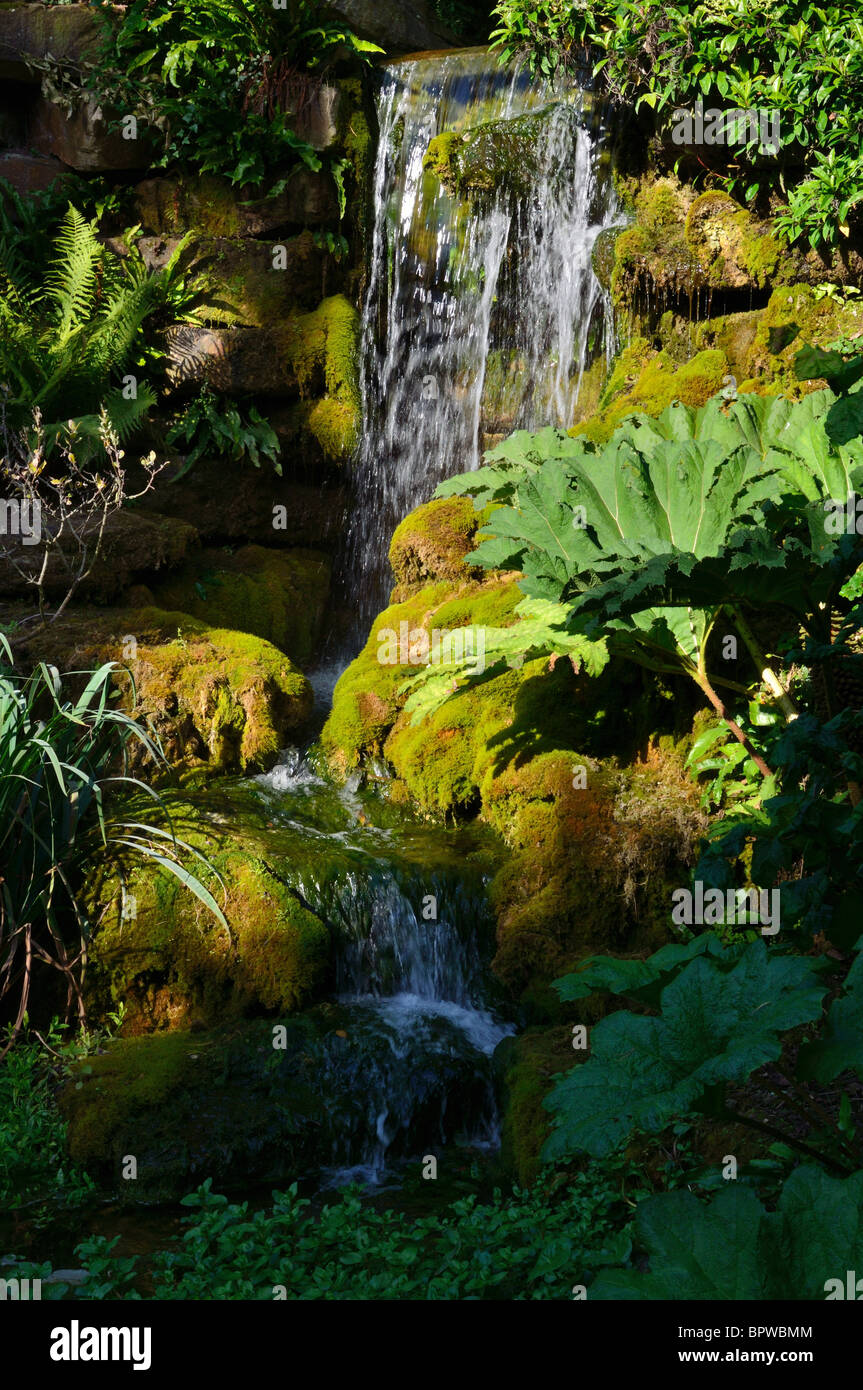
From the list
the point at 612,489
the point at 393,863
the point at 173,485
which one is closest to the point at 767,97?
the point at 612,489

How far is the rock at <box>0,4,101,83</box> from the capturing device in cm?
1091

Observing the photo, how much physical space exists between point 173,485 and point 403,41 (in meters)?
6.54

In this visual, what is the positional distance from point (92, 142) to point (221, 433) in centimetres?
347

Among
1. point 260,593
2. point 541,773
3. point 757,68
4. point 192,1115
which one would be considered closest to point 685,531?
point 541,773

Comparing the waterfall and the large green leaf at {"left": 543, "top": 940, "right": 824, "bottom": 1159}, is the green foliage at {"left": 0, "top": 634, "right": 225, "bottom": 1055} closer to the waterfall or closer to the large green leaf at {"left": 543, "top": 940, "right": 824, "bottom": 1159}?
the large green leaf at {"left": 543, "top": 940, "right": 824, "bottom": 1159}

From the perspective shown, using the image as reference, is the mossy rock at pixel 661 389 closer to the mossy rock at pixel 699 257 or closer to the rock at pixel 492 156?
the mossy rock at pixel 699 257

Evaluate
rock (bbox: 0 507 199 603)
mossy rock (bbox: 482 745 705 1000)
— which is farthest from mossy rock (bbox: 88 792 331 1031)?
rock (bbox: 0 507 199 603)

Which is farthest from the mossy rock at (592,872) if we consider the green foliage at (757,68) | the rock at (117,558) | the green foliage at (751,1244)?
the green foliage at (757,68)

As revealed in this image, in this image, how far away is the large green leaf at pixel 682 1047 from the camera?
75.7 inches

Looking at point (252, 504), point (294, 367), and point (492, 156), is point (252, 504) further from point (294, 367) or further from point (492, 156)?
point (492, 156)

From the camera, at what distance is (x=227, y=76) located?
34.3 feet

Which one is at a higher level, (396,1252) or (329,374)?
(329,374)

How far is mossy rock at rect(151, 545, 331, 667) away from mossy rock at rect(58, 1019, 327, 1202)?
13.8ft

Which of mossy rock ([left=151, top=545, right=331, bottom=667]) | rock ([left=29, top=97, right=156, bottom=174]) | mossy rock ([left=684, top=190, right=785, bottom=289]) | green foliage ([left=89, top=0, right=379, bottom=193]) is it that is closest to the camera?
mossy rock ([left=684, top=190, right=785, bottom=289])
